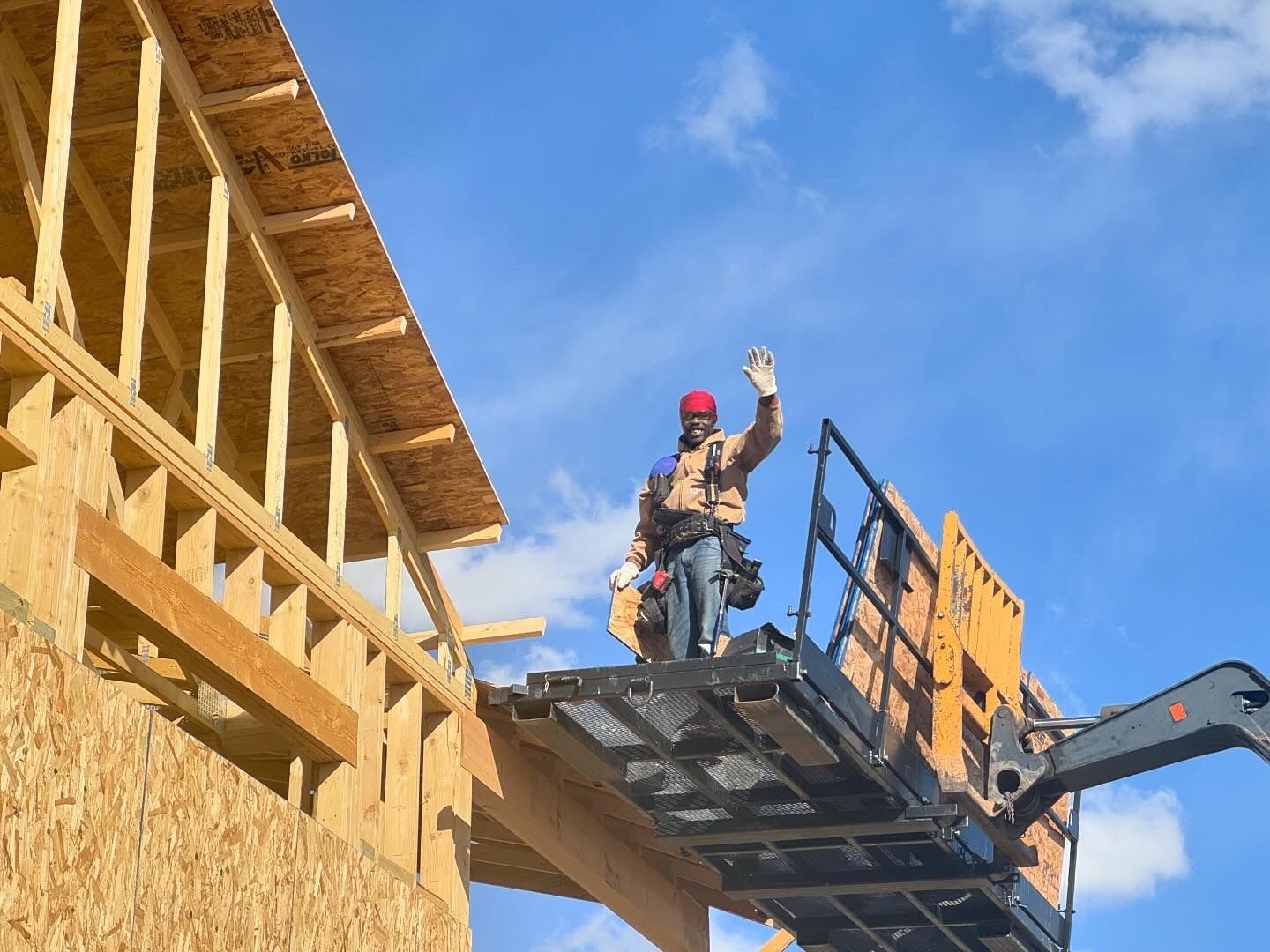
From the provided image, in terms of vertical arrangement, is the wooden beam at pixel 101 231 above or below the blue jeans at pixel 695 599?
above

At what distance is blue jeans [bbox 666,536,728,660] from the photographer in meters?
12.0

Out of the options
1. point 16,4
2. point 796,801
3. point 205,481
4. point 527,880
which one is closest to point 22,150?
point 16,4

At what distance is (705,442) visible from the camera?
41.4 ft

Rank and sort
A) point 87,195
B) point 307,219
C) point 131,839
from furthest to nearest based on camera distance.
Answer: point 87,195
point 307,219
point 131,839

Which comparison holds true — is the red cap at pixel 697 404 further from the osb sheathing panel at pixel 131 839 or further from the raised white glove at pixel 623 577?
the osb sheathing panel at pixel 131 839

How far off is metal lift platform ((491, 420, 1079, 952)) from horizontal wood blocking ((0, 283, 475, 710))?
1.37 meters

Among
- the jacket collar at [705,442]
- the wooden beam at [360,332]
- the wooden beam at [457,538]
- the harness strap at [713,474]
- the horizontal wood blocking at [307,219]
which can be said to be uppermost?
the horizontal wood blocking at [307,219]

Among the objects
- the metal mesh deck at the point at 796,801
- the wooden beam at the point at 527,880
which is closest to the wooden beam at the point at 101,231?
the metal mesh deck at the point at 796,801

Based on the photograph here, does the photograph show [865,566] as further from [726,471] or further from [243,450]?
[243,450]

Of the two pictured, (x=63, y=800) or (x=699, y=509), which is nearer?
(x=63, y=800)

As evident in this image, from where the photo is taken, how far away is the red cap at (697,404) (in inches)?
501

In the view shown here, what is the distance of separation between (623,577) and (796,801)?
1.86 meters

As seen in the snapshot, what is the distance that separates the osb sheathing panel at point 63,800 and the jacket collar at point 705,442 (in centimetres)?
450

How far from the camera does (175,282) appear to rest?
14727mm
